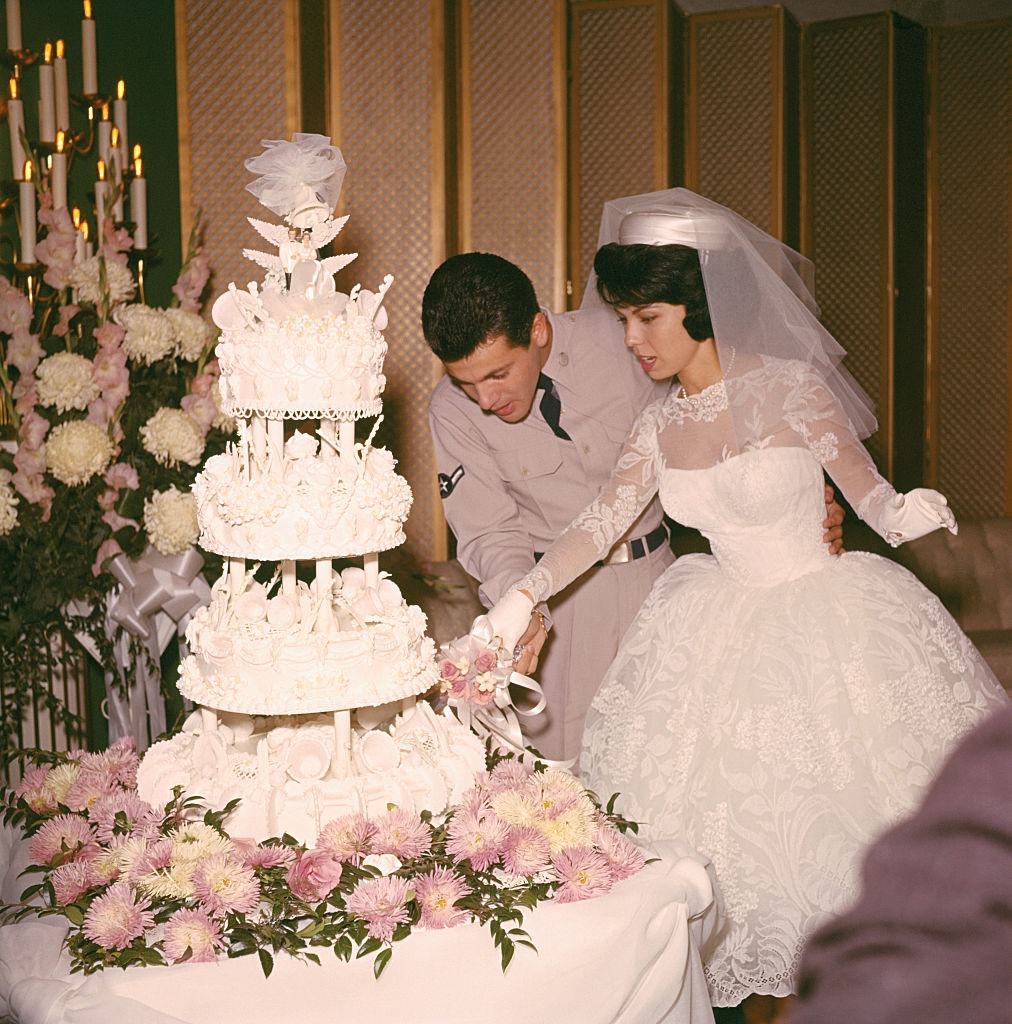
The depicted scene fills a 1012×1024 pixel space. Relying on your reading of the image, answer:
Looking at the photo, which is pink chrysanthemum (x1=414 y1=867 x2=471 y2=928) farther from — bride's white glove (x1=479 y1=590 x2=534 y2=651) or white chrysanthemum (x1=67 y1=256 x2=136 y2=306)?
white chrysanthemum (x1=67 y1=256 x2=136 y2=306)

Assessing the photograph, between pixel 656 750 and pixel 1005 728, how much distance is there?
6.05 ft

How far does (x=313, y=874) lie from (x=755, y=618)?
3.71ft

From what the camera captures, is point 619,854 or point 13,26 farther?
point 13,26

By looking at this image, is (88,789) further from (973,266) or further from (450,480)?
(973,266)

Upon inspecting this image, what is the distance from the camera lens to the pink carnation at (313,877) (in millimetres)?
1694

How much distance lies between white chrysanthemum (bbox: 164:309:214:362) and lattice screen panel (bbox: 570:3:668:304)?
206cm

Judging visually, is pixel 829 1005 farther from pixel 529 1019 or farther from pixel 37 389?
pixel 37 389

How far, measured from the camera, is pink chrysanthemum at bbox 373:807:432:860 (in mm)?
1761

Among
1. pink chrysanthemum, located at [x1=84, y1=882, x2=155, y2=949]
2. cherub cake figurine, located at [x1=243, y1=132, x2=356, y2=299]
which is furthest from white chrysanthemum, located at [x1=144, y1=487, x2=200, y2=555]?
pink chrysanthemum, located at [x1=84, y1=882, x2=155, y2=949]

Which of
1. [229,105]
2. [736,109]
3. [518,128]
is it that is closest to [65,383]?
[229,105]

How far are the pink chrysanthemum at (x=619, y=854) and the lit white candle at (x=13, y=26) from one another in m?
2.79

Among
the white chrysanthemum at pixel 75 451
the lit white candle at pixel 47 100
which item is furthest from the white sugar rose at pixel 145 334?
the lit white candle at pixel 47 100

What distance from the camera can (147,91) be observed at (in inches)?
154

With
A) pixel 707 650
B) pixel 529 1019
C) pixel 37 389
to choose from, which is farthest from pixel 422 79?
pixel 529 1019
